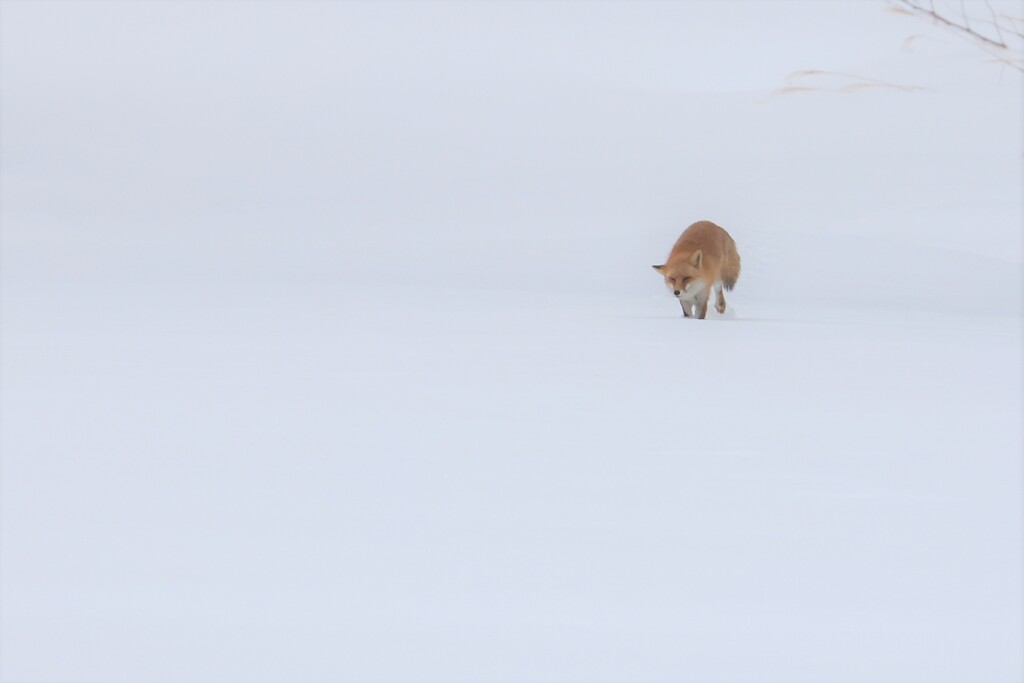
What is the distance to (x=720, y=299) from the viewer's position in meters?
5.83

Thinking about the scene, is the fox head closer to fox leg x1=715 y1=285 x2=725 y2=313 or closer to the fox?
the fox

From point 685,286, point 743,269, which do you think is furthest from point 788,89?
point 685,286

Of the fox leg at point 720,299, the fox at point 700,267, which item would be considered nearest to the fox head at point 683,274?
the fox at point 700,267

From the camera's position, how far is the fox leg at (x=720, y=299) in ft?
19.0

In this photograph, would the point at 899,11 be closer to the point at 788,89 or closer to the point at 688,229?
the point at 688,229

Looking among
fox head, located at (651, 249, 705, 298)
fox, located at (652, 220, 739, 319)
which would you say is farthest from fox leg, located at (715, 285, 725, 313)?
fox head, located at (651, 249, 705, 298)

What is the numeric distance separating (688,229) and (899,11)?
1.89 m

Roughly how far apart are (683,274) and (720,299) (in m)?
0.53

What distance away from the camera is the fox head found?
536cm

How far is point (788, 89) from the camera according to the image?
9562 mm

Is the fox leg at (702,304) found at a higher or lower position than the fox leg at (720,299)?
lower

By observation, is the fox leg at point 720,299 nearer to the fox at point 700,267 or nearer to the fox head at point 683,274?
the fox at point 700,267

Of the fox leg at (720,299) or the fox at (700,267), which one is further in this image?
the fox leg at (720,299)

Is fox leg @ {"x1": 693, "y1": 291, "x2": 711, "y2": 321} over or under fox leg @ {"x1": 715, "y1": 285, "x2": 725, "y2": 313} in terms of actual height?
under
